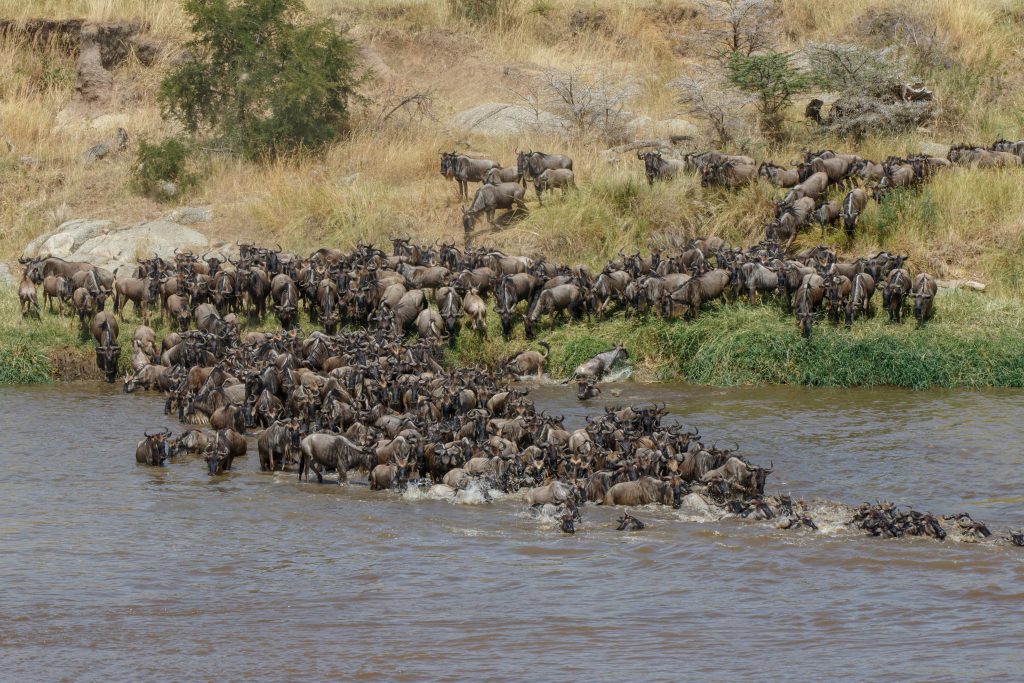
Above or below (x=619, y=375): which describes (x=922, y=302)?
above

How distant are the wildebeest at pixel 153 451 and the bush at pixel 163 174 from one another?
40.4 feet

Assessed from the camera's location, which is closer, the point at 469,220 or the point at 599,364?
the point at 599,364

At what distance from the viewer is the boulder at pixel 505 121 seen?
2761 centimetres

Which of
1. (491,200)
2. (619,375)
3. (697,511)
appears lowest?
(619,375)

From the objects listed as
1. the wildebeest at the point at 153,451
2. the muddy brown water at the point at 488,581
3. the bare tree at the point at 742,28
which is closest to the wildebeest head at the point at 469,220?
the muddy brown water at the point at 488,581

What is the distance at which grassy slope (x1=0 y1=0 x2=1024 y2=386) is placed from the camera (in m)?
18.2

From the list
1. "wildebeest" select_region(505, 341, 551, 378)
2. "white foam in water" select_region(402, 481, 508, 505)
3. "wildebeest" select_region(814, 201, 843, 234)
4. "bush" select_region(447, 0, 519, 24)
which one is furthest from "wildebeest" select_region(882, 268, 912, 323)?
"bush" select_region(447, 0, 519, 24)

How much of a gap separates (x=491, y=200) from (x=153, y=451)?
9.53 m

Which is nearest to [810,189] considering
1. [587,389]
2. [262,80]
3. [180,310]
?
[587,389]

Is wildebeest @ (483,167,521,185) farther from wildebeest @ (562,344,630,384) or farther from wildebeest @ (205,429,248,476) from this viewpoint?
wildebeest @ (205,429,248,476)

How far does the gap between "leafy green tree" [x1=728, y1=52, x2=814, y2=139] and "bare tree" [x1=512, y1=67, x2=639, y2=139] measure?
8.91 feet

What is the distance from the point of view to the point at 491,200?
22.3 metres

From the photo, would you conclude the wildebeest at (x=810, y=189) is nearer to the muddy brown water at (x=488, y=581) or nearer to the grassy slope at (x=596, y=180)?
the grassy slope at (x=596, y=180)

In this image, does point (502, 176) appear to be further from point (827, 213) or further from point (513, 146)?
point (827, 213)
